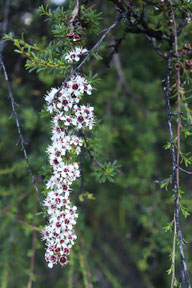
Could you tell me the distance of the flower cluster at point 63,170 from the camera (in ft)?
4.08

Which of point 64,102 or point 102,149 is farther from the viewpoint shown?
point 102,149

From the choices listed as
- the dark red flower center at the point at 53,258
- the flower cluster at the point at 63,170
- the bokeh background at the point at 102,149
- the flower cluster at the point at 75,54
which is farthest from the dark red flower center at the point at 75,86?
the bokeh background at the point at 102,149

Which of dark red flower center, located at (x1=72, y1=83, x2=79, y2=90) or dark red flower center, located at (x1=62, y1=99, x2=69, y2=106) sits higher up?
dark red flower center, located at (x1=72, y1=83, x2=79, y2=90)

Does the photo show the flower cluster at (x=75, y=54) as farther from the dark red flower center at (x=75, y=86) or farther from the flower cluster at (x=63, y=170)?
the dark red flower center at (x=75, y=86)

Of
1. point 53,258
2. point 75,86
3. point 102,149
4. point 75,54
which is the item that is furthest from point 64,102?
point 102,149

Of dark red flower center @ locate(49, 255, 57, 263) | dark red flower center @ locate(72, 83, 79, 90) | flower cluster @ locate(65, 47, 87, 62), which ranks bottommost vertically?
dark red flower center @ locate(49, 255, 57, 263)

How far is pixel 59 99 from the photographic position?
1.25 metres

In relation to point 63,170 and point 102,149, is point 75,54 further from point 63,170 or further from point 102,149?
point 102,149

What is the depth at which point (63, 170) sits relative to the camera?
124cm

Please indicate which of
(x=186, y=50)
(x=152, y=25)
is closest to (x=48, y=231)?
(x=186, y=50)

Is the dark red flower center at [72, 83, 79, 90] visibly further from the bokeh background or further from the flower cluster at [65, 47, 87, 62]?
the bokeh background

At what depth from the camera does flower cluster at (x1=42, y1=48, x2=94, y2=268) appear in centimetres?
124

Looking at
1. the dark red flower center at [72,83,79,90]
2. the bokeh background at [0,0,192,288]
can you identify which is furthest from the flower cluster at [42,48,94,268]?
the bokeh background at [0,0,192,288]

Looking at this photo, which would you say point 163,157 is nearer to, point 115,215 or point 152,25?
point 115,215
